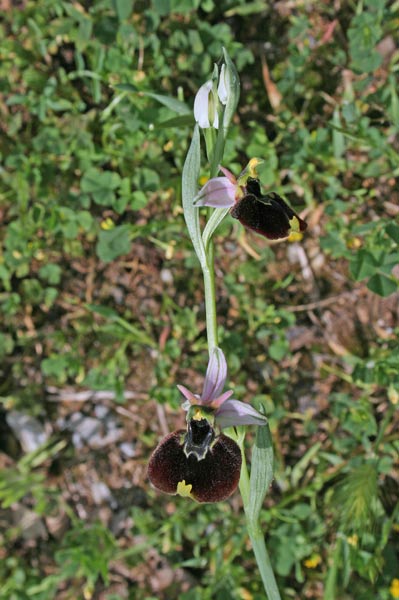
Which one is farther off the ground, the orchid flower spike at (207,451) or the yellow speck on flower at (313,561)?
the orchid flower spike at (207,451)

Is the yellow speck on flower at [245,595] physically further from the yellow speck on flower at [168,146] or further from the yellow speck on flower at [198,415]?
the yellow speck on flower at [168,146]

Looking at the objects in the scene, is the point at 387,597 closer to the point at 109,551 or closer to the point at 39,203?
the point at 109,551

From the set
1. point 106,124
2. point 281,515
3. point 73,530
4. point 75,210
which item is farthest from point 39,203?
point 281,515

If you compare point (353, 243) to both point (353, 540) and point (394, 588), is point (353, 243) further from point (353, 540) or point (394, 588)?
point (394, 588)

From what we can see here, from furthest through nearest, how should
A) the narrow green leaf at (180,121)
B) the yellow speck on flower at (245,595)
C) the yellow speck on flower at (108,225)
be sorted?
the yellow speck on flower at (108,225) < the yellow speck on flower at (245,595) < the narrow green leaf at (180,121)

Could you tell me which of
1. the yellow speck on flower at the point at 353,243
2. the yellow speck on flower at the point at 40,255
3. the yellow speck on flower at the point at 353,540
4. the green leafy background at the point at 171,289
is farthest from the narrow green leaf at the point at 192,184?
the yellow speck on flower at the point at 40,255

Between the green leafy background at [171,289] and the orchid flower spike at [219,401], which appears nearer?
the orchid flower spike at [219,401]
